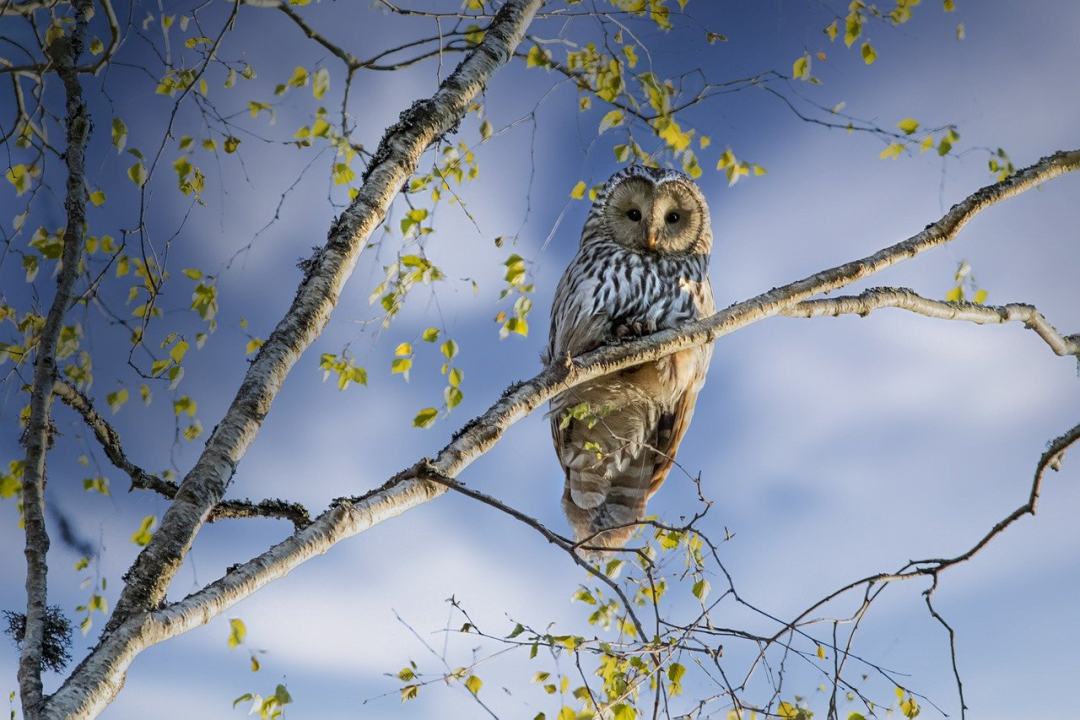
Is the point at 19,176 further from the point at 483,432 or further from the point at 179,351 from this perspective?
the point at 483,432

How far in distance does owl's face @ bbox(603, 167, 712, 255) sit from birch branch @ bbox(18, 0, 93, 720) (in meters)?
2.43

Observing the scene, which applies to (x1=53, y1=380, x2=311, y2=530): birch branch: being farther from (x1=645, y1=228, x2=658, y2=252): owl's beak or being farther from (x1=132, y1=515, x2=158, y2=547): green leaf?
(x1=645, y1=228, x2=658, y2=252): owl's beak

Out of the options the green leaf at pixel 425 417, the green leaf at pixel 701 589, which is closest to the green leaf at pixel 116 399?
the green leaf at pixel 425 417

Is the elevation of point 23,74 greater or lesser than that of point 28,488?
greater

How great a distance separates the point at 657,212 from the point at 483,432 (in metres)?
2.29

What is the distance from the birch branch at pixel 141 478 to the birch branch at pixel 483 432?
0.30 meters

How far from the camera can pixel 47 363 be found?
2.23 meters

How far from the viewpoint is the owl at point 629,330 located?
3721 millimetres

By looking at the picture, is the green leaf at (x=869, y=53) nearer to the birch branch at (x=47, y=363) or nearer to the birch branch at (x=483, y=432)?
the birch branch at (x=483, y=432)

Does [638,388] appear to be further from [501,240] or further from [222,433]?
[222,433]

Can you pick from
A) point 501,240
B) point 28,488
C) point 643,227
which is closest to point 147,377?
point 28,488

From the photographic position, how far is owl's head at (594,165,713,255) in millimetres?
4258

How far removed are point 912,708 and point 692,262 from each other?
2.24 metres

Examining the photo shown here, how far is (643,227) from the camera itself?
425 centimetres
